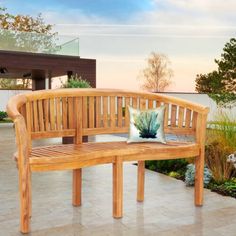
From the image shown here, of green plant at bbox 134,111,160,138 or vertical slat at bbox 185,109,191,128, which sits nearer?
green plant at bbox 134,111,160,138

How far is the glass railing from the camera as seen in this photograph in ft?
42.7

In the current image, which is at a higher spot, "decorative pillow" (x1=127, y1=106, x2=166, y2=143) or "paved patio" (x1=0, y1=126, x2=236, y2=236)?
"decorative pillow" (x1=127, y1=106, x2=166, y2=143)

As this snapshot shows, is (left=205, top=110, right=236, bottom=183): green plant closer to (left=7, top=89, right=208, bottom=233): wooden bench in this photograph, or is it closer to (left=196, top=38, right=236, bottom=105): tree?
(left=7, top=89, right=208, bottom=233): wooden bench

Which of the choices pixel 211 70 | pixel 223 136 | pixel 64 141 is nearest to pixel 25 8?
pixel 211 70

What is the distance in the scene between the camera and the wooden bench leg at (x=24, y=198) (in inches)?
105

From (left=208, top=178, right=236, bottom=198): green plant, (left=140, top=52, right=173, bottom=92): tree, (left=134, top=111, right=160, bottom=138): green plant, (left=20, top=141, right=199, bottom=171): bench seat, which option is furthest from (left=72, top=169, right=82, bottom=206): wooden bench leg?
(left=140, top=52, right=173, bottom=92): tree

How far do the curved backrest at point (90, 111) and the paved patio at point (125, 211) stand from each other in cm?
61

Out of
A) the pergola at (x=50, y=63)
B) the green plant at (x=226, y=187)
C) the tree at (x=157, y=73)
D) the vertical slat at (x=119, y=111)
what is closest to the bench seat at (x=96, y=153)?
the vertical slat at (x=119, y=111)

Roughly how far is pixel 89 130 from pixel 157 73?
23126mm

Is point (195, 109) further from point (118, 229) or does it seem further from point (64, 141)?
point (64, 141)

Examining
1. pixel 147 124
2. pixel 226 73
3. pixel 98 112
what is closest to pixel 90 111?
pixel 98 112

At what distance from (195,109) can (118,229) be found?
1299mm

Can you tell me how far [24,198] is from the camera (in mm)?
2699

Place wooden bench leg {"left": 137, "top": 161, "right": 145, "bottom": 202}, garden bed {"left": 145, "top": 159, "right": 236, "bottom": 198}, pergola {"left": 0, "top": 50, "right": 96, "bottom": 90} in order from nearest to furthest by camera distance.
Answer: wooden bench leg {"left": 137, "top": 161, "right": 145, "bottom": 202} → garden bed {"left": 145, "top": 159, "right": 236, "bottom": 198} → pergola {"left": 0, "top": 50, "right": 96, "bottom": 90}
